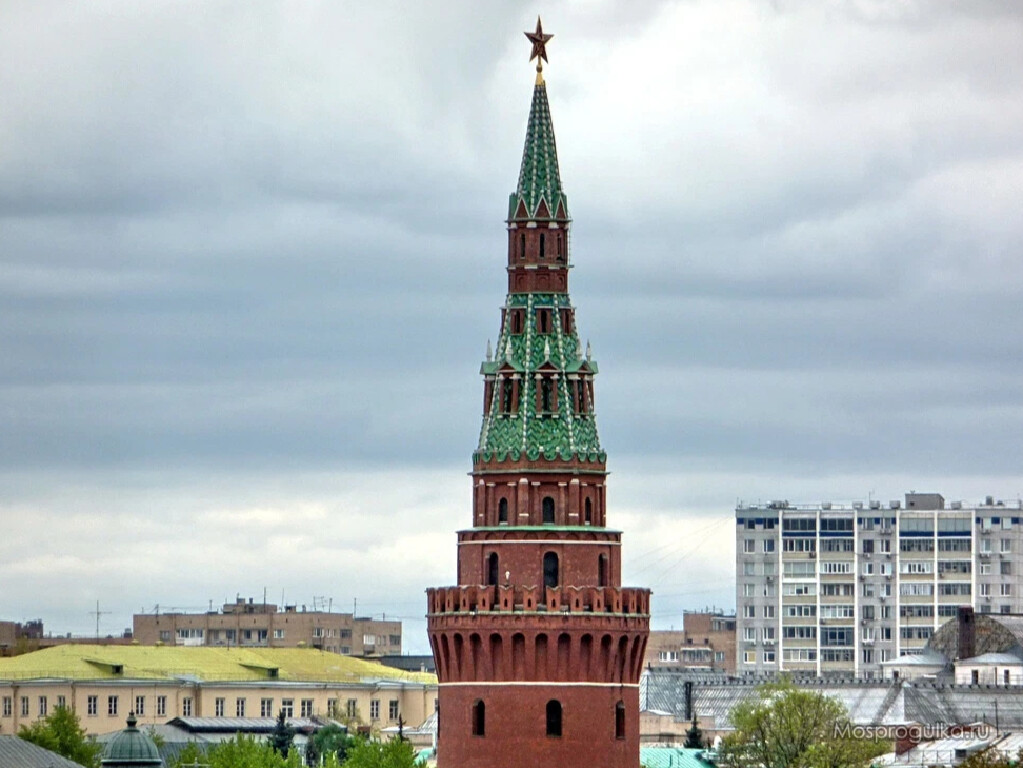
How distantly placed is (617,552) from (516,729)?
903 centimetres

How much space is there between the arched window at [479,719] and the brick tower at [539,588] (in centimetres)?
4

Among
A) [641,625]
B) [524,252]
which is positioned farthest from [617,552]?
[524,252]

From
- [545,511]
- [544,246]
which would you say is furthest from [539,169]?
[545,511]

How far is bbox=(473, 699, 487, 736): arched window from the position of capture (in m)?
164

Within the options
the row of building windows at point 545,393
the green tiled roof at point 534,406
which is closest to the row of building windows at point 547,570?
the green tiled roof at point 534,406

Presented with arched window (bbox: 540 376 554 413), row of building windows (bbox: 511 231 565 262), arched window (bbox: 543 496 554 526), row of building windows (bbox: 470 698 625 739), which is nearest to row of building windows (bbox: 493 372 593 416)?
arched window (bbox: 540 376 554 413)

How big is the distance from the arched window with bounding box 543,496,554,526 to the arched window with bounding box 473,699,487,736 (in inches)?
335

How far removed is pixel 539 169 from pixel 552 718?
2451 cm

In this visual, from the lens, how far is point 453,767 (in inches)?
6511

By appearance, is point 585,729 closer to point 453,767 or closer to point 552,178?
point 453,767

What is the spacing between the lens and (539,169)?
550 feet

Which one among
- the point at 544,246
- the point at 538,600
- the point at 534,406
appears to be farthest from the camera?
the point at 544,246

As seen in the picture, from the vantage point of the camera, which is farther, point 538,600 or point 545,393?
point 545,393

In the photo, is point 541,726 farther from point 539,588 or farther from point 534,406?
point 534,406
